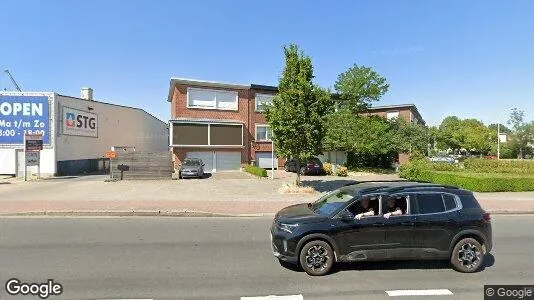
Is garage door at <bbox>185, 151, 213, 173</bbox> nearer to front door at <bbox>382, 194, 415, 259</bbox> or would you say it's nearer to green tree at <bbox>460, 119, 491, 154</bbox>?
front door at <bbox>382, 194, 415, 259</bbox>

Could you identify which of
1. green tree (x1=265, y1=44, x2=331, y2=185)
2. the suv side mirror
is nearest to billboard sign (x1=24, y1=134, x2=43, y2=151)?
green tree (x1=265, y1=44, x2=331, y2=185)

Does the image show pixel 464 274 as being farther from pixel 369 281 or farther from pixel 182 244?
pixel 182 244

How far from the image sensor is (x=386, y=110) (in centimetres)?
4588

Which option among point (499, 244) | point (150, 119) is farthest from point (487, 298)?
point (150, 119)

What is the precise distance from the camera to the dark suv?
609cm

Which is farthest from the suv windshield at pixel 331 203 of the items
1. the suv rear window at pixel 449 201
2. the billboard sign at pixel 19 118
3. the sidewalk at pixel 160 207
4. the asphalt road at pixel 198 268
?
the billboard sign at pixel 19 118

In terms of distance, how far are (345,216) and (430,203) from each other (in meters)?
1.77

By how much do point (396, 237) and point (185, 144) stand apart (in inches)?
1043

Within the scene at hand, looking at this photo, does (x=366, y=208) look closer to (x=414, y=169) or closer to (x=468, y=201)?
(x=468, y=201)

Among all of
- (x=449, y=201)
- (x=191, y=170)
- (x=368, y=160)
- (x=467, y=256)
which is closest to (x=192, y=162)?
(x=191, y=170)

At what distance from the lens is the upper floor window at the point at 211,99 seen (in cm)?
3176

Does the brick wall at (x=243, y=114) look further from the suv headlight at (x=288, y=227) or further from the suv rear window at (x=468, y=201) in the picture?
the suv rear window at (x=468, y=201)

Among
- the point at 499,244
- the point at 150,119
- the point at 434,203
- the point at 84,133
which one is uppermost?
the point at 150,119

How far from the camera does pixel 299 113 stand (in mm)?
16609
